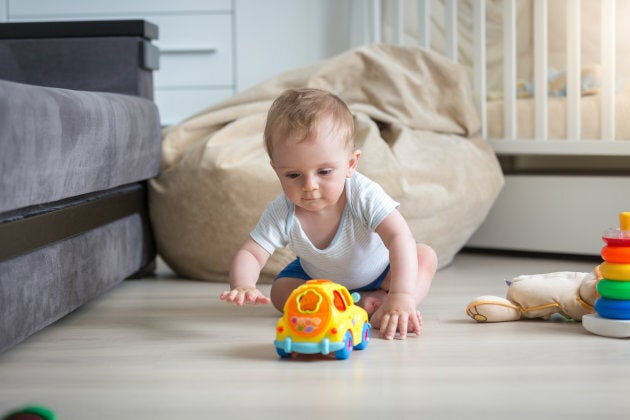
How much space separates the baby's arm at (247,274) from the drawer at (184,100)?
1.53 m

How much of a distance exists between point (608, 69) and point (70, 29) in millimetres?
1182

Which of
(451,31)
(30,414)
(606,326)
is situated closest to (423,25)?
(451,31)

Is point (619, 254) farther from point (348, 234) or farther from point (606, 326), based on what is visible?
point (348, 234)

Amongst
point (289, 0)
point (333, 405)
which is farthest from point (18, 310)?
point (289, 0)

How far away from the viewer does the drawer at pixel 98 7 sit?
9.69 feet

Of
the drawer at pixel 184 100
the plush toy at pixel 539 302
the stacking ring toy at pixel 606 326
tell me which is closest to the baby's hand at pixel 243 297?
the plush toy at pixel 539 302

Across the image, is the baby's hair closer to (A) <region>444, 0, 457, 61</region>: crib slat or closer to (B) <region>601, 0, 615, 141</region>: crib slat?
(B) <region>601, 0, 615, 141</region>: crib slat

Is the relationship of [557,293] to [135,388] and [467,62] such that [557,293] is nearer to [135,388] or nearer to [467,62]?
[135,388]

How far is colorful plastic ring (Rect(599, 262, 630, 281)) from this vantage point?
1334mm

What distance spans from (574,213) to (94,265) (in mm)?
1200

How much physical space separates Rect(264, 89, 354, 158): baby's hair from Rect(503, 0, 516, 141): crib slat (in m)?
0.96

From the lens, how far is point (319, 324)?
1230mm

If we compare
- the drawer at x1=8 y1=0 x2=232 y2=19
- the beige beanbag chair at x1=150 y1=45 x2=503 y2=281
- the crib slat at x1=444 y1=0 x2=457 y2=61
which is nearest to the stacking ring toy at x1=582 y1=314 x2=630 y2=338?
the beige beanbag chair at x1=150 y1=45 x2=503 y2=281

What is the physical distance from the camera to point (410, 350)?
1299mm
